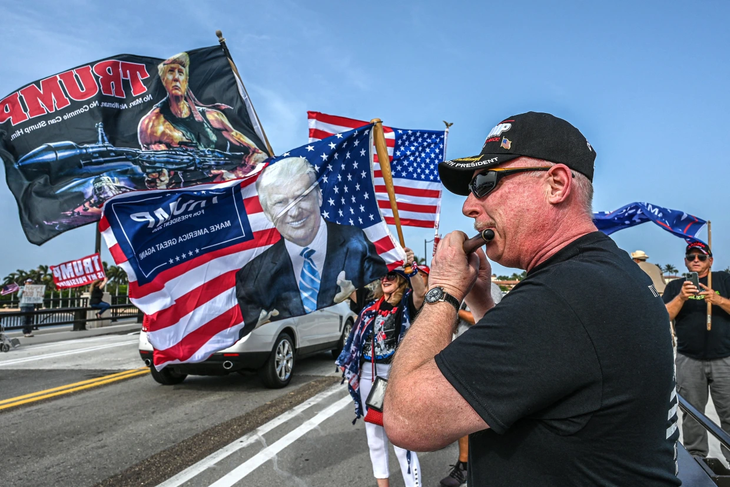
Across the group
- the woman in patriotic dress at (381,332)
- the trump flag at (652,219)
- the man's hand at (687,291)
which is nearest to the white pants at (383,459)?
the woman in patriotic dress at (381,332)

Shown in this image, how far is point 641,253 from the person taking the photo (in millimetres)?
9180

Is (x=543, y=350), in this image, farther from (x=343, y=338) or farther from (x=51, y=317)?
(x=51, y=317)

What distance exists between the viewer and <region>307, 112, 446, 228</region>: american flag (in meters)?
7.68

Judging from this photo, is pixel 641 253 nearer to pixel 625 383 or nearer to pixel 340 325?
pixel 340 325

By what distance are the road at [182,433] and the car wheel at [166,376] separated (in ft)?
0.47

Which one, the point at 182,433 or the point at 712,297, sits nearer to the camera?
the point at 712,297

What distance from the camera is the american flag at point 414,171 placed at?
302 inches

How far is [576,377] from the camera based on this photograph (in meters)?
1.15

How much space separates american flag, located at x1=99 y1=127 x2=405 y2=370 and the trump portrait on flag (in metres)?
0.10

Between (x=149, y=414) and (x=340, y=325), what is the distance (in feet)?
16.5

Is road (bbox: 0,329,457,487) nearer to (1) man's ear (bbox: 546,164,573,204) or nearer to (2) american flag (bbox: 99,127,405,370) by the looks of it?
(2) american flag (bbox: 99,127,405,370)

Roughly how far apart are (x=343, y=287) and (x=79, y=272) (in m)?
19.0

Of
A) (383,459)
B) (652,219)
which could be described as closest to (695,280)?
(652,219)

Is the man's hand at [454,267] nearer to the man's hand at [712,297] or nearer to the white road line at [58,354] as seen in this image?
the man's hand at [712,297]
